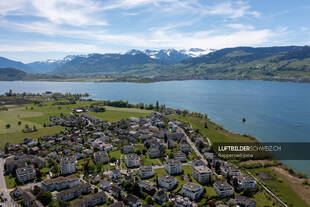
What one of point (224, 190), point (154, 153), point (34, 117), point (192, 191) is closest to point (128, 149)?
point (154, 153)

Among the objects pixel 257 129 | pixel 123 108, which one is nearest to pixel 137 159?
pixel 257 129

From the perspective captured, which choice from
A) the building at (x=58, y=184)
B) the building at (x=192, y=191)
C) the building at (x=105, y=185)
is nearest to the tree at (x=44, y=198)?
the building at (x=58, y=184)

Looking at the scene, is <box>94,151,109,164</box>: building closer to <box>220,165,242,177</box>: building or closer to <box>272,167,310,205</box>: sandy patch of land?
<box>220,165,242,177</box>: building

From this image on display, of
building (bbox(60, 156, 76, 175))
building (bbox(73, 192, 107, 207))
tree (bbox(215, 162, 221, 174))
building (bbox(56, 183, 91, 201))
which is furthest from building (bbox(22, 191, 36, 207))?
tree (bbox(215, 162, 221, 174))

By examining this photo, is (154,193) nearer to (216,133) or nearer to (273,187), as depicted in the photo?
(273,187)

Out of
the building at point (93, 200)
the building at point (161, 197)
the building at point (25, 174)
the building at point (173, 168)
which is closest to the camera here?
the building at point (93, 200)

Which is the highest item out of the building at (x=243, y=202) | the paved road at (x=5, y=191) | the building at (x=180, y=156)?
the building at (x=180, y=156)

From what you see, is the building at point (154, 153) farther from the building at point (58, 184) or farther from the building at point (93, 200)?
the building at point (93, 200)
